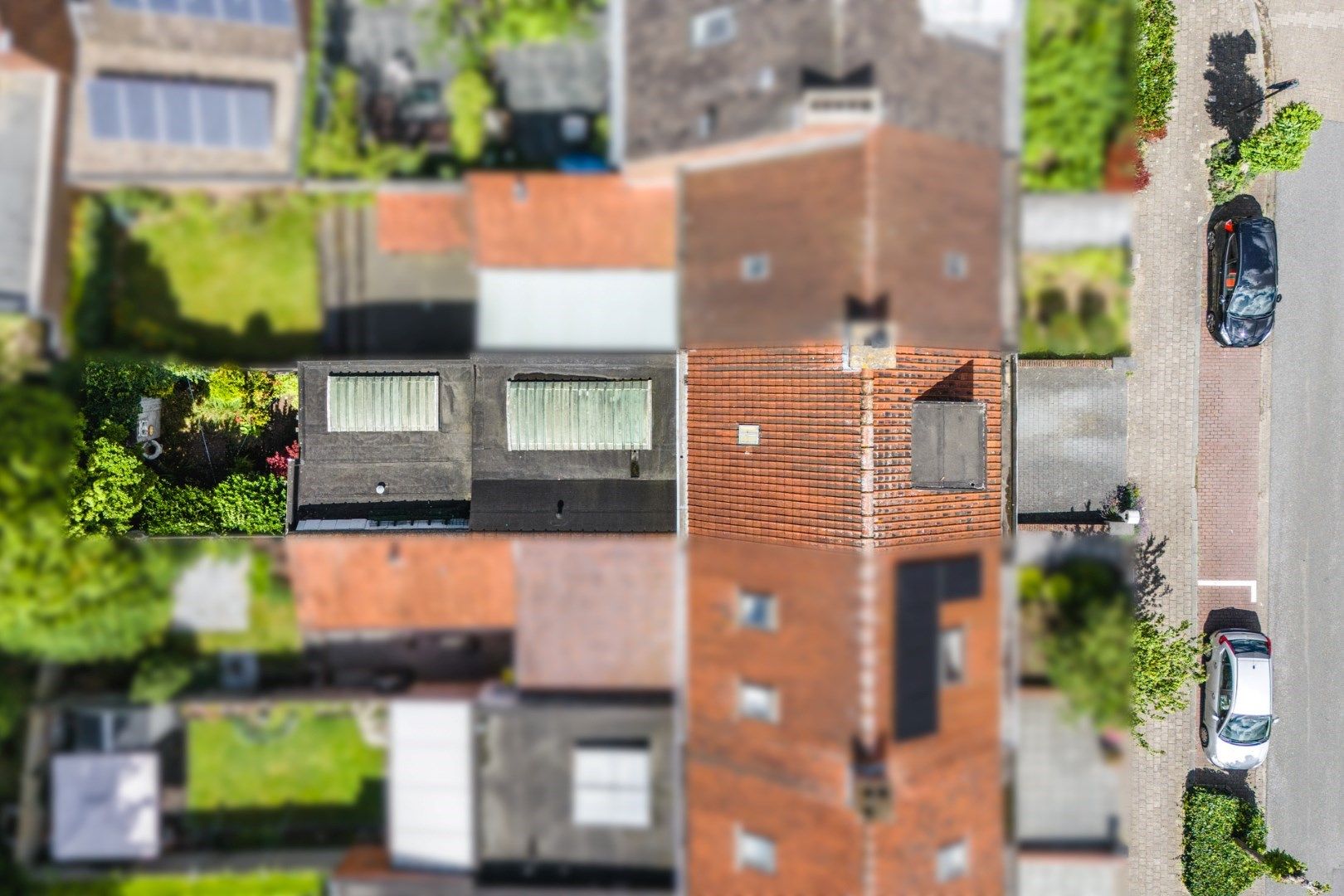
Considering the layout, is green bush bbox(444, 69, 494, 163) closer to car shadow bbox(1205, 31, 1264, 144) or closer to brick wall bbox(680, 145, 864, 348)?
brick wall bbox(680, 145, 864, 348)

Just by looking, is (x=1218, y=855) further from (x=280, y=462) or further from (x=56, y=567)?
(x=56, y=567)

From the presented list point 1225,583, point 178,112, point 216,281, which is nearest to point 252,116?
point 178,112

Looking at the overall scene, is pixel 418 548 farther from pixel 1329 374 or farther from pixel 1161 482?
pixel 1329 374

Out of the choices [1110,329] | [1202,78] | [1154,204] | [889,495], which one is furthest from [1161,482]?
[1202,78]

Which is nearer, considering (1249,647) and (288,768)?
(1249,647)

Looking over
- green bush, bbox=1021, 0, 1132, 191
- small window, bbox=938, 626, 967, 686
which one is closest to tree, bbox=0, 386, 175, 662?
small window, bbox=938, 626, 967, 686


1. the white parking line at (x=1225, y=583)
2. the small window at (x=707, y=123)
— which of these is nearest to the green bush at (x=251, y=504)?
the small window at (x=707, y=123)
